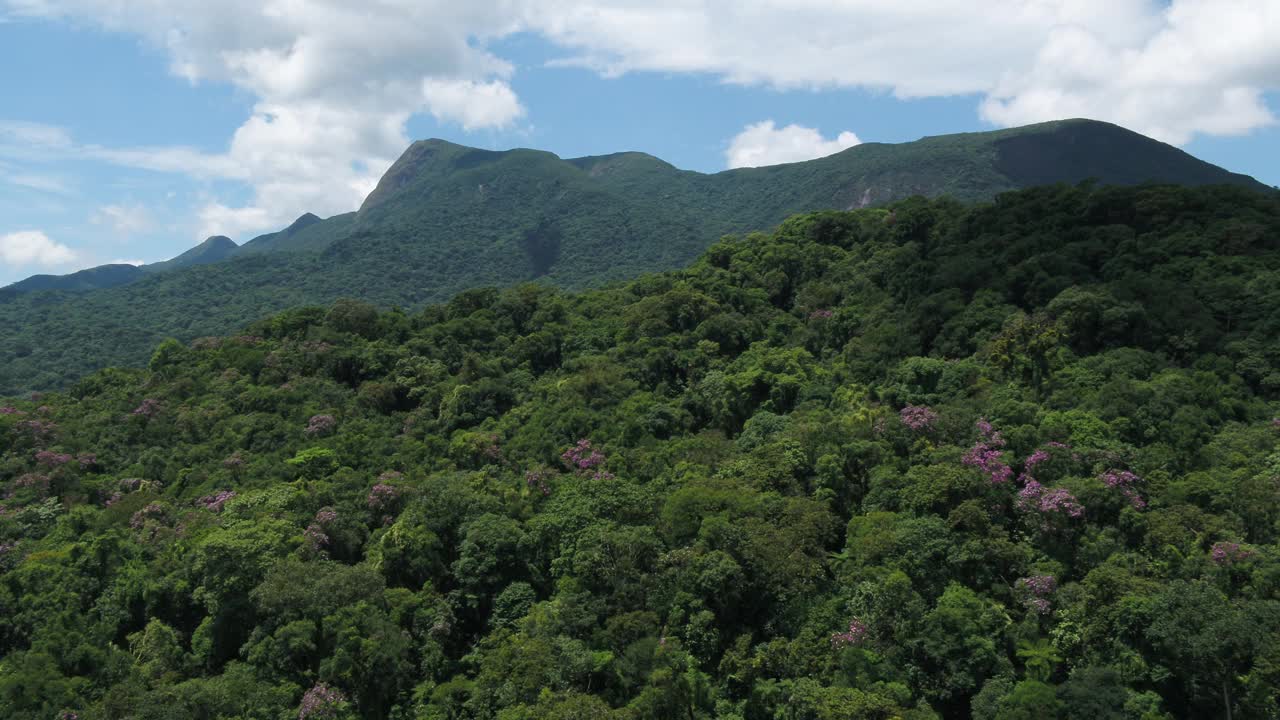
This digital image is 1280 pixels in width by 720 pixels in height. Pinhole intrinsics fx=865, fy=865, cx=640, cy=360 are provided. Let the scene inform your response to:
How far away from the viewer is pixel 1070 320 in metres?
32.7

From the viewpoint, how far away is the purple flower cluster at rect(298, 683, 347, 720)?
22.2 meters

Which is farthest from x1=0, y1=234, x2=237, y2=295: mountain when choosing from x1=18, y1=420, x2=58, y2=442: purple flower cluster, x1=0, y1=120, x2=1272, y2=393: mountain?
x1=18, y1=420, x2=58, y2=442: purple flower cluster

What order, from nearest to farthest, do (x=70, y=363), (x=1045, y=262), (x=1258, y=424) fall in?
(x=1258, y=424) < (x=1045, y=262) < (x=70, y=363)

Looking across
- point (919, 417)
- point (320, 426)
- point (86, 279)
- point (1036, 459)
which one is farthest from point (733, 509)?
point (86, 279)

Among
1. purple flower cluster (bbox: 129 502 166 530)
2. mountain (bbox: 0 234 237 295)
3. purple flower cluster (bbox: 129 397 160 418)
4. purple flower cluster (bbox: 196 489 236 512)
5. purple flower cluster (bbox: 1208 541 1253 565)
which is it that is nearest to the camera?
purple flower cluster (bbox: 1208 541 1253 565)

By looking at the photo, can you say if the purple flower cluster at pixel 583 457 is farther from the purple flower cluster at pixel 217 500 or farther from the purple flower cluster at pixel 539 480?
the purple flower cluster at pixel 217 500

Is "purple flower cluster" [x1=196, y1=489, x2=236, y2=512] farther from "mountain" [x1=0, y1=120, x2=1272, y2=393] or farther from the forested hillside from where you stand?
"mountain" [x1=0, y1=120, x2=1272, y2=393]

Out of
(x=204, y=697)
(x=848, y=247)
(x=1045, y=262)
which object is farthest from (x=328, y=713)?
(x=848, y=247)

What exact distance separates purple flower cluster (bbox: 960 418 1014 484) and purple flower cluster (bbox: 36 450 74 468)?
116 feet

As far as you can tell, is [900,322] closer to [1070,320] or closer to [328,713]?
[1070,320]

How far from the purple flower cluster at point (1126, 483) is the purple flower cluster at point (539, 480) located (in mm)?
17840

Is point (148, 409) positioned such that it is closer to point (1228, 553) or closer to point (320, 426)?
point (320, 426)

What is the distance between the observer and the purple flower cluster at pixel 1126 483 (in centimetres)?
2373

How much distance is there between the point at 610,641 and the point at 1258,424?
21088 mm
